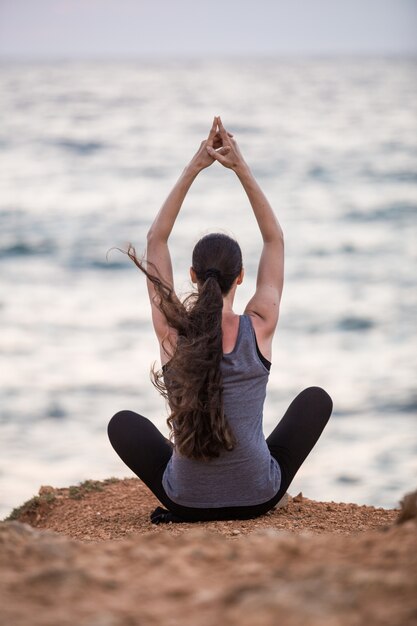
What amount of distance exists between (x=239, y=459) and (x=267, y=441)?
442mm

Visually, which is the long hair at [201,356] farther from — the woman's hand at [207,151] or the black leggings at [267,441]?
the woman's hand at [207,151]

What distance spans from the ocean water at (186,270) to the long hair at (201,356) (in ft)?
18.0

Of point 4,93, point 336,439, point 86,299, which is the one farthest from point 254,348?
point 4,93

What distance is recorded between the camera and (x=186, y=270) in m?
19.7

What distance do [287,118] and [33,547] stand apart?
143ft

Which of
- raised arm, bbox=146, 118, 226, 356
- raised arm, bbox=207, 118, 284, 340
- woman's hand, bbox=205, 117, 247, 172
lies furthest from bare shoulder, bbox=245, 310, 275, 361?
woman's hand, bbox=205, 117, 247, 172

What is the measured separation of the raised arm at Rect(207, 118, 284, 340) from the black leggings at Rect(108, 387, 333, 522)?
575 mm

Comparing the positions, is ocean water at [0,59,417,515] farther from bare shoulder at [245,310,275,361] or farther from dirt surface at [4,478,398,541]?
bare shoulder at [245,310,275,361]

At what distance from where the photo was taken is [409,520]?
303cm

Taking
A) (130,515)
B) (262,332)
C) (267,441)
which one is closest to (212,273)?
(262,332)

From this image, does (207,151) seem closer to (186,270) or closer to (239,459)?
(239,459)

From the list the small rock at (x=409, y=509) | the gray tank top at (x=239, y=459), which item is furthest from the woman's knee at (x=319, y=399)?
the small rock at (x=409, y=509)

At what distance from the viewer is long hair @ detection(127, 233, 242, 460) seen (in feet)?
12.5

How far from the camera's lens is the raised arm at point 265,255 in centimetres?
407
